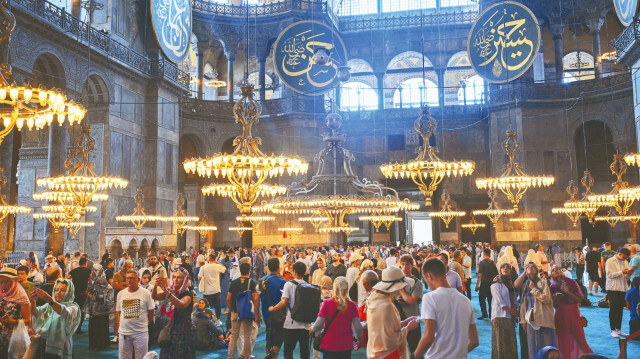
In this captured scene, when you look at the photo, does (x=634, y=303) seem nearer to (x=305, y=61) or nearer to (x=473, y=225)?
(x=305, y=61)

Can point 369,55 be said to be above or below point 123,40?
A: above

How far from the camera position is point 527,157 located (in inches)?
743

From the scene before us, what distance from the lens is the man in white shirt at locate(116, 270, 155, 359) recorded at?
4.41 metres

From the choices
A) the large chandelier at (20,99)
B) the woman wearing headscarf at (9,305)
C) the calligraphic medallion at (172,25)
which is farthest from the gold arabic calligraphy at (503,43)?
the woman wearing headscarf at (9,305)

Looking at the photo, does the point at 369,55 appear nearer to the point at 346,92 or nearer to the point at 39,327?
the point at 346,92

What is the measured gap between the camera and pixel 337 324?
3.88 metres

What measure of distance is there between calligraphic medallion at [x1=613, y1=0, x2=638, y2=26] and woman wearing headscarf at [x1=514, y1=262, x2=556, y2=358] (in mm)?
9427

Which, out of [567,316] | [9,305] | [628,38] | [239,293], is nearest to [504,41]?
[628,38]

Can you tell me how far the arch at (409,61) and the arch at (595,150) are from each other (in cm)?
696

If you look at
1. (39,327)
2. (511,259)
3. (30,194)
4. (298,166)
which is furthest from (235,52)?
(39,327)

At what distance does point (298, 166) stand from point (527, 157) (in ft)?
43.7

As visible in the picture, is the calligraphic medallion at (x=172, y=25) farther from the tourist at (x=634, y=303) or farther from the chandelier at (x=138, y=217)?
the tourist at (x=634, y=303)

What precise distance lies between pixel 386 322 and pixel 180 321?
6.10ft

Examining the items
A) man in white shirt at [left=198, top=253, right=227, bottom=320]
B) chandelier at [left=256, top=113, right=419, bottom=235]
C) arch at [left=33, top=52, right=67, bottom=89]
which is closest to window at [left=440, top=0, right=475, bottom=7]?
chandelier at [left=256, top=113, right=419, bottom=235]
